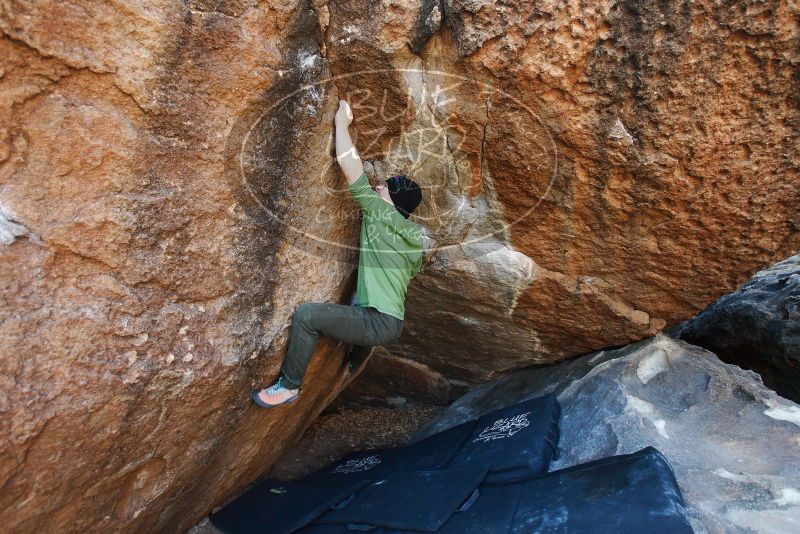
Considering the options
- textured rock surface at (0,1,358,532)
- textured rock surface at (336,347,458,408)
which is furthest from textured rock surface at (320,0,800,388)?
textured rock surface at (336,347,458,408)

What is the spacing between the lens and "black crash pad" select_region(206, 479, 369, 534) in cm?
270

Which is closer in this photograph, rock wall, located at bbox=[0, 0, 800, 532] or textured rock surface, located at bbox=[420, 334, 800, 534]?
rock wall, located at bbox=[0, 0, 800, 532]

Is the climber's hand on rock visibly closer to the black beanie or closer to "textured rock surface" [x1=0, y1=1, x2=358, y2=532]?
"textured rock surface" [x1=0, y1=1, x2=358, y2=532]

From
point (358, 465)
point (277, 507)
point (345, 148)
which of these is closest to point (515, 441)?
point (358, 465)

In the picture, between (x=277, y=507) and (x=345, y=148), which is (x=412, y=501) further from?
(x=345, y=148)

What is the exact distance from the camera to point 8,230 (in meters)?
1.68

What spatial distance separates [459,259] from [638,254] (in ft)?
2.79

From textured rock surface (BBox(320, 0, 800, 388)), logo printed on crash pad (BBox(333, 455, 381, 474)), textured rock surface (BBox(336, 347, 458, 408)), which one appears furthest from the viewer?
textured rock surface (BBox(336, 347, 458, 408))

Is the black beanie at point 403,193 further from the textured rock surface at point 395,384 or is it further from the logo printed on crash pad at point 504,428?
the textured rock surface at point 395,384

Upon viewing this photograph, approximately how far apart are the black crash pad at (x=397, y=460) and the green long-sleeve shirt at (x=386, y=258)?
0.81m

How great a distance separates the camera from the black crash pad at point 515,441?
251 cm

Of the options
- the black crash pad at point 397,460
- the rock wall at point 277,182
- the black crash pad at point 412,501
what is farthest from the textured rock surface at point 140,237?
the black crash pad at point 397,460

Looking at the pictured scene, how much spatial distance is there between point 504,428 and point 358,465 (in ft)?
3.01

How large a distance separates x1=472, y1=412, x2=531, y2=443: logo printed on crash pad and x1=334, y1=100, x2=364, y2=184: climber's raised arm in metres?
1.45
